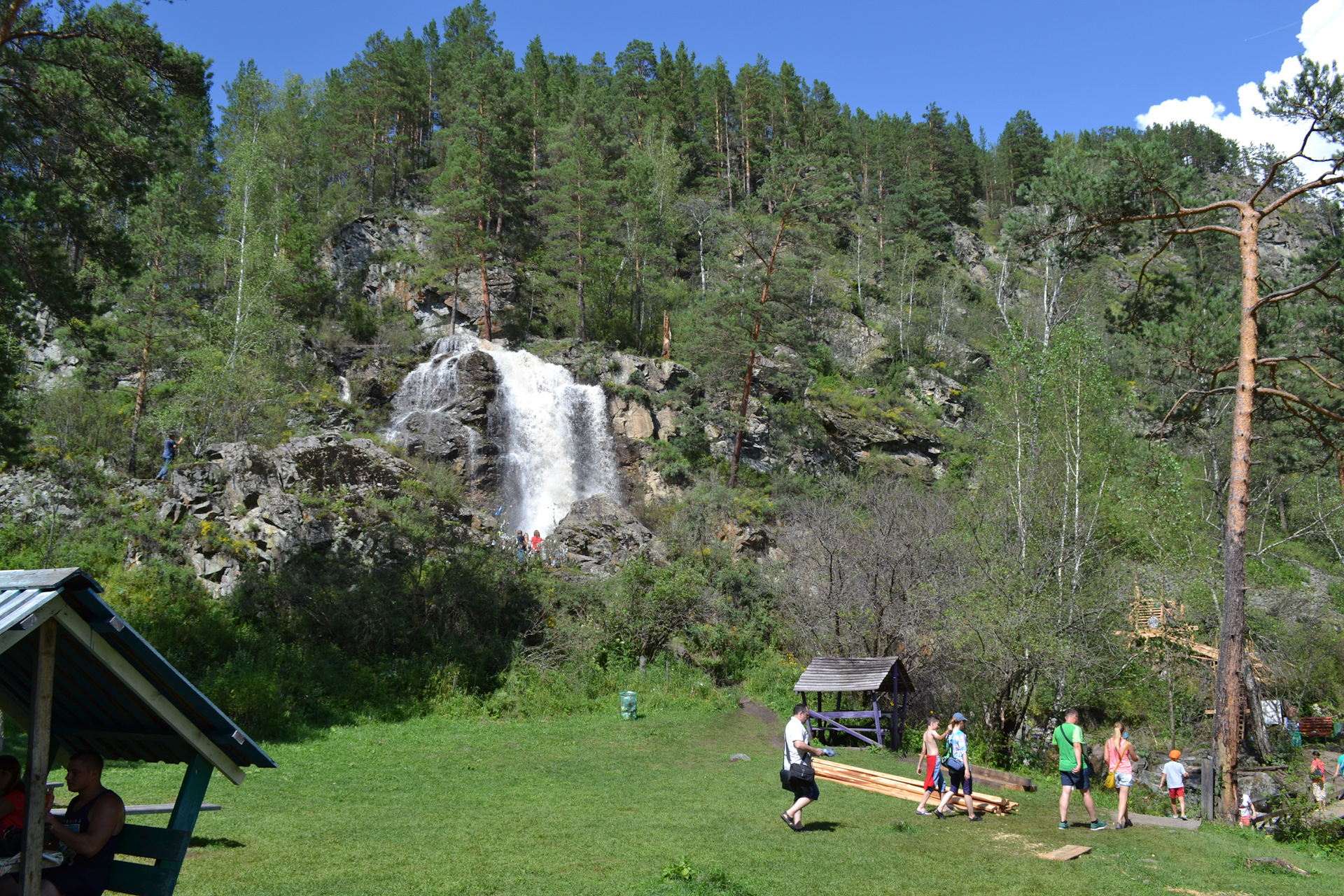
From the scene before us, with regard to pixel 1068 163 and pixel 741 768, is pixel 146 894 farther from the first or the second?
pixel 1068 163

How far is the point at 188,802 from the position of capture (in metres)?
5.04

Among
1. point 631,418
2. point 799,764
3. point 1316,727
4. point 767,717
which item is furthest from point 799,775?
point 631,418

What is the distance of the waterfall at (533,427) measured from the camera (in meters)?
36.2

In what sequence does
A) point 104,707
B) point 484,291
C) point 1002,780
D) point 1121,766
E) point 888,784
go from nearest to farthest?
point 104,707, point 1121,766, point 888,784, point 1002,780, point 484,291

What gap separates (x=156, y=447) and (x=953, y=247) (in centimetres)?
5999

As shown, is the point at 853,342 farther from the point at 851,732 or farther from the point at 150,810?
the point at 150,810

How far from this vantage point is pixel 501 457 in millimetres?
36812

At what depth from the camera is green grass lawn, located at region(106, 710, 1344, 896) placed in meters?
8.19

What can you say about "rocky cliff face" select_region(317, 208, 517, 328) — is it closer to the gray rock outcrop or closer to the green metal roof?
the gray rock outcrop

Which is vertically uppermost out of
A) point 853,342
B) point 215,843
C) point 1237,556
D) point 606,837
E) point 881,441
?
point 853,342

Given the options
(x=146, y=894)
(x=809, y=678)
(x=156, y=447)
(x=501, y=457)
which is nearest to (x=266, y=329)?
(x=156, y=447)

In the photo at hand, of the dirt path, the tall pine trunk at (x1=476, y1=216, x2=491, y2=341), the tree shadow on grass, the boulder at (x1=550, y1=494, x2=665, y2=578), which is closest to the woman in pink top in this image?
the dirt path

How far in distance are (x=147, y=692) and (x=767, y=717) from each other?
1947 cm

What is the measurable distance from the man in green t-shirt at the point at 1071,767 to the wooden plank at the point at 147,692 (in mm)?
10604
